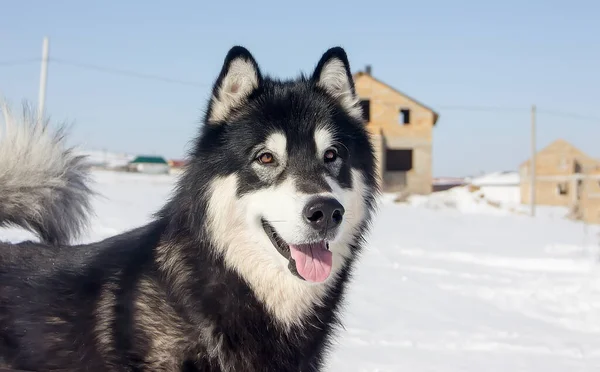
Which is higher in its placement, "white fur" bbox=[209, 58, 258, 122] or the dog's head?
"white fur" bbox=[209, 58, 258, 122]

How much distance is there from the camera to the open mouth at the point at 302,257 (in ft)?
8.99

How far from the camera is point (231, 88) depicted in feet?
10.2

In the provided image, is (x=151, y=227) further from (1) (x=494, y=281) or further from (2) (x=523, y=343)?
(1) (x=494, y=281)

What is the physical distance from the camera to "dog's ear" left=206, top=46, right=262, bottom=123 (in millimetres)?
3074

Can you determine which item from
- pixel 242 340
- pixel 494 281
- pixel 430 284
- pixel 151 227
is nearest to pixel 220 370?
pixel 242 340

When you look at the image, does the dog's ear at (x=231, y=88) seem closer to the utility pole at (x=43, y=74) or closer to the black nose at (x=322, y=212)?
the black nose at (x=322, y=212)

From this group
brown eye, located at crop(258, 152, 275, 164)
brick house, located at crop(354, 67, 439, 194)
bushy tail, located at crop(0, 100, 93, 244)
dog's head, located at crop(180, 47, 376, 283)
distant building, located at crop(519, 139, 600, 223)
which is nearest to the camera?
dog's head, located at crop(180, 47, 376, 283)

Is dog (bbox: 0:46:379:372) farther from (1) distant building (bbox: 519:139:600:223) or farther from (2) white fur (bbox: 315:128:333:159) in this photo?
(1) distant building (bbox: 519:139:600:223)

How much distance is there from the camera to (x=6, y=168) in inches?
140

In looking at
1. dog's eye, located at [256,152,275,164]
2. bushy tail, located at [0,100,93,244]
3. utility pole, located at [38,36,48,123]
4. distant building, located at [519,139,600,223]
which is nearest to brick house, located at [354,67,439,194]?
distant building, located at [519,139,600,223]

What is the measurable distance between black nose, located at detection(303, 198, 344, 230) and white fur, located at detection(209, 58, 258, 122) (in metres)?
0.79

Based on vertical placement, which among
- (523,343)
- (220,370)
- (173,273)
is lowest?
(523,343)

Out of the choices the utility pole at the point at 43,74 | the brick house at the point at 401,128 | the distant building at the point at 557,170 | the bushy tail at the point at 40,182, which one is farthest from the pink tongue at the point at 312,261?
the distant building at the point at 557,170

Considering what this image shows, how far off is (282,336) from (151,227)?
0.86 meters
